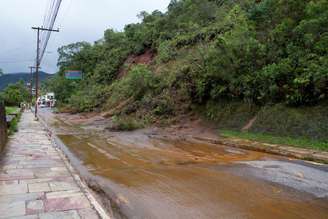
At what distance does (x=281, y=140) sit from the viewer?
1398 cm

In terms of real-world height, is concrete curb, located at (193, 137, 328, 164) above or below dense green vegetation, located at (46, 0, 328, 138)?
below

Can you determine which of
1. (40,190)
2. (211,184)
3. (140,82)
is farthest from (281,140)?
(140,82)

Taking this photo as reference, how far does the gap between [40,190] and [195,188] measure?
338cm

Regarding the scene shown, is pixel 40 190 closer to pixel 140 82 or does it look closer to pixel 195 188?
pixel 195 188

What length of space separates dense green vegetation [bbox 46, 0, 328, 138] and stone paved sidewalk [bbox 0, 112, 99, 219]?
36.1ft

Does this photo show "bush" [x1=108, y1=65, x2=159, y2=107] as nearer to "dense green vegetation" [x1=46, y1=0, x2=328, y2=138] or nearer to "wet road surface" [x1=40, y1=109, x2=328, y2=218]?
"dense green vegetation" [x1=46, y1=0, x2=328, y2=138]

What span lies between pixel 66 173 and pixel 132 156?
372 centimetres

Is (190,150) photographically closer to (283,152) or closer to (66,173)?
(283,152)

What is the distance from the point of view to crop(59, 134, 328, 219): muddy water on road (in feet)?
18.3

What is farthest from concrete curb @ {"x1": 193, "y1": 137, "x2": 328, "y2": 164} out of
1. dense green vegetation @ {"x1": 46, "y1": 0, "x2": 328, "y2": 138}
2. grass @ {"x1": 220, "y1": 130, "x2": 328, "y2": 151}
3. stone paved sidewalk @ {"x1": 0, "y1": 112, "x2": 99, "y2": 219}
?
stone paved sidewalk @ {"x1": 0, "y1": 112, "x2": 99, "y2": 219}

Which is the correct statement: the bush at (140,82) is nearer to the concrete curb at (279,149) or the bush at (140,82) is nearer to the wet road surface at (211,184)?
the concrete curb at (279,149)

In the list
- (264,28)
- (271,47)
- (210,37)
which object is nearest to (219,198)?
(271,47)

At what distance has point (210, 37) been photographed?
2839 cm

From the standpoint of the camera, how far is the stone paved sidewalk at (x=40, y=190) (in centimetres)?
531
